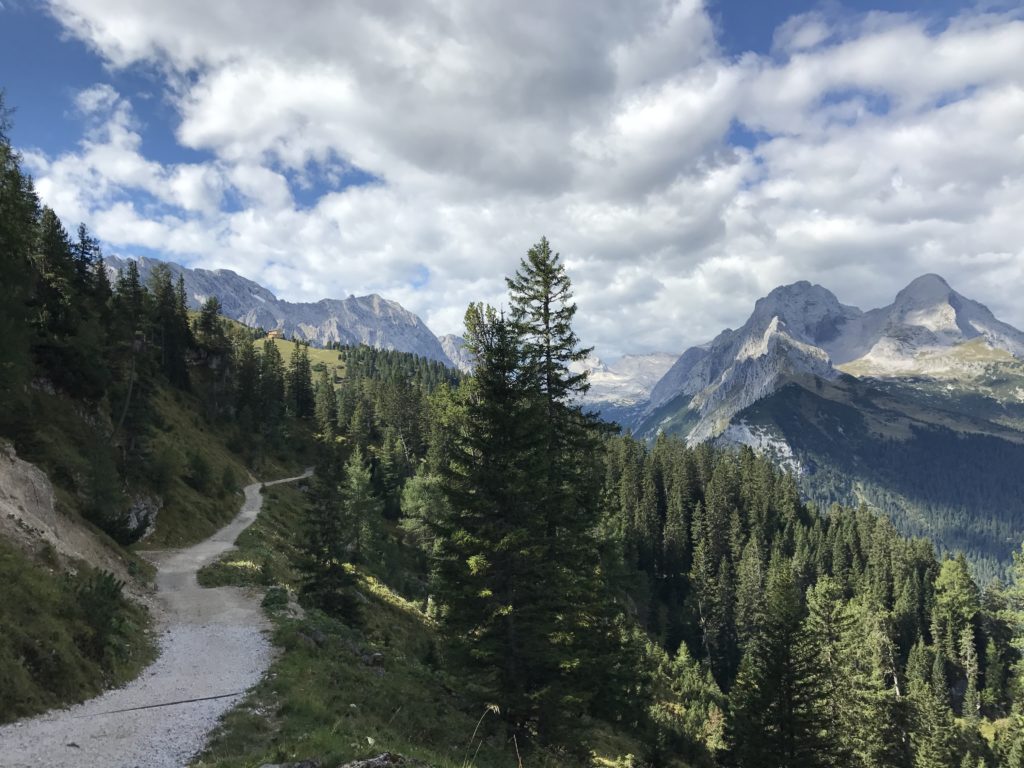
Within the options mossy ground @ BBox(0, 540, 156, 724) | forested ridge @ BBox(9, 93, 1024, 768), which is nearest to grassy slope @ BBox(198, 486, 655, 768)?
forested ridge @ BBox(9, 93, 1024, 768)

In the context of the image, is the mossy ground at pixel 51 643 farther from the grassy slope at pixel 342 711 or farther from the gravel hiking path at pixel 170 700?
the grassy slope at pixel 342 711

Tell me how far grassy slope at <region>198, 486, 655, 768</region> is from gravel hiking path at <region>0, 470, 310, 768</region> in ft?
2.47

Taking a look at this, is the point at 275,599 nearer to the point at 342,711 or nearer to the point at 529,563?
the point at 342,711

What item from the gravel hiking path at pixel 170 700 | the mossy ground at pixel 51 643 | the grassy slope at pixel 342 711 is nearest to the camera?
the grassy slope at pixel 342 711

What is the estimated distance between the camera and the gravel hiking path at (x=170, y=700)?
10.7m

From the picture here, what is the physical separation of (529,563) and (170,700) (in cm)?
1089

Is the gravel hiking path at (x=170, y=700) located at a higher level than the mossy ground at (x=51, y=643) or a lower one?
lower

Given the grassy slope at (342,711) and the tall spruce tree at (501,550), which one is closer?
the grassy slope at (342,711)

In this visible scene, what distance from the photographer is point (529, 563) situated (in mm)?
18312

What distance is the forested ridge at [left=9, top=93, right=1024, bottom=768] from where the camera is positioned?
18.4 meters

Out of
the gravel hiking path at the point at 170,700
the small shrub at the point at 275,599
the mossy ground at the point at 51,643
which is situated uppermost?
the mossy ground at the point at 51,643

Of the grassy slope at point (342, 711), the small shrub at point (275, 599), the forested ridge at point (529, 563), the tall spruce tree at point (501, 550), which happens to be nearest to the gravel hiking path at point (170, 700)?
the small shrub at point (275, 599)

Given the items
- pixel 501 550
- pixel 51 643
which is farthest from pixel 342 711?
pixel 51 643

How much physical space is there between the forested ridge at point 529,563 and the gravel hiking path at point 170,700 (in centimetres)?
215
